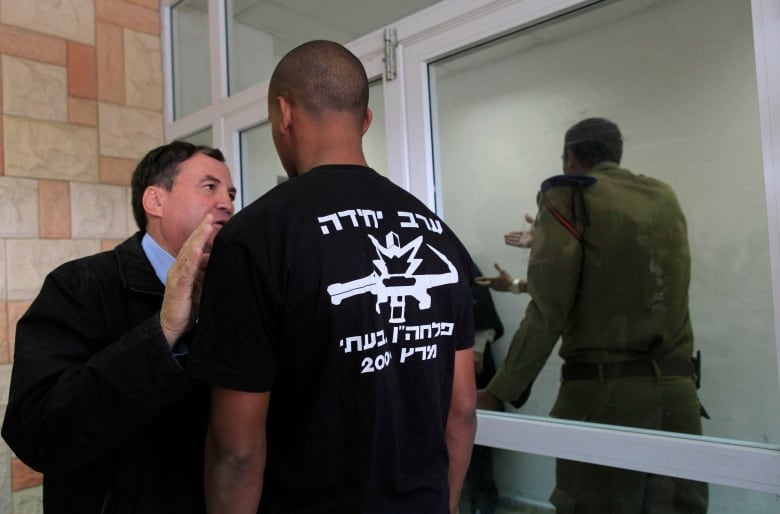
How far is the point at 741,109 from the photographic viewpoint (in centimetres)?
132

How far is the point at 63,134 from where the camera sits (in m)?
2.48

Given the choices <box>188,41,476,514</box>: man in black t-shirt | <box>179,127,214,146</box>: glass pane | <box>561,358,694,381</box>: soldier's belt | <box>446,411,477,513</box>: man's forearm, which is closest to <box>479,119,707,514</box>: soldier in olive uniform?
<box>561,358,694,381</box>: soldier's belt

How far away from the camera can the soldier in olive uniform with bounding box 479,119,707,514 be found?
1.45 meters

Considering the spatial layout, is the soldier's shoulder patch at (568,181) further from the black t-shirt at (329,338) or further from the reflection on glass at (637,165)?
the black t-shirt at (329,338)

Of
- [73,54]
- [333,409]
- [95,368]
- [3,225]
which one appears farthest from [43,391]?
[73,54]

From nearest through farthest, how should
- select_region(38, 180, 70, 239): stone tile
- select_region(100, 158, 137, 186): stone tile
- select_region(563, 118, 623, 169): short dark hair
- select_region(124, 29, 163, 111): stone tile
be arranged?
select_region(563, 118, 623, 169): short dark hair < select_region(38, 180, 70, 239): stone tile < select_region(100, 158, 137, 186): stone tile < select_region(124, 29, 163, 111): stone tile

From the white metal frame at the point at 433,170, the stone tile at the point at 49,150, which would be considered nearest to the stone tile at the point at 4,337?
the stone tile at the point at 49,150

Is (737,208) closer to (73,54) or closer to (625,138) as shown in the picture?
(625,138)

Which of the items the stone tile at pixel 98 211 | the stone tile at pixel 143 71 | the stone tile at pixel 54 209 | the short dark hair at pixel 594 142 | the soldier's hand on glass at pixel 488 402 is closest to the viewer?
the short dark hair at pixel 594 142

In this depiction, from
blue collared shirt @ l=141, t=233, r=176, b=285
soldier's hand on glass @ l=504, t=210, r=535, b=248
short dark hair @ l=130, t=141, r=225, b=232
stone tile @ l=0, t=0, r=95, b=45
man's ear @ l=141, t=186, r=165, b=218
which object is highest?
stone tile @ l=0, t=0, r=95, b=45

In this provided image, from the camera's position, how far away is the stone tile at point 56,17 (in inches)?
93.1

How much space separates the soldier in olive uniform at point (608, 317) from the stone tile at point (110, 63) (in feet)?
6.89

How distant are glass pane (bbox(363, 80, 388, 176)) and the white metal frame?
0.07m

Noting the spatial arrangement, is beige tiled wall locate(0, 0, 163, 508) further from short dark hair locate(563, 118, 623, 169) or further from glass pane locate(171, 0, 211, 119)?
short dark hair locate(563, 118, 623, 169)
